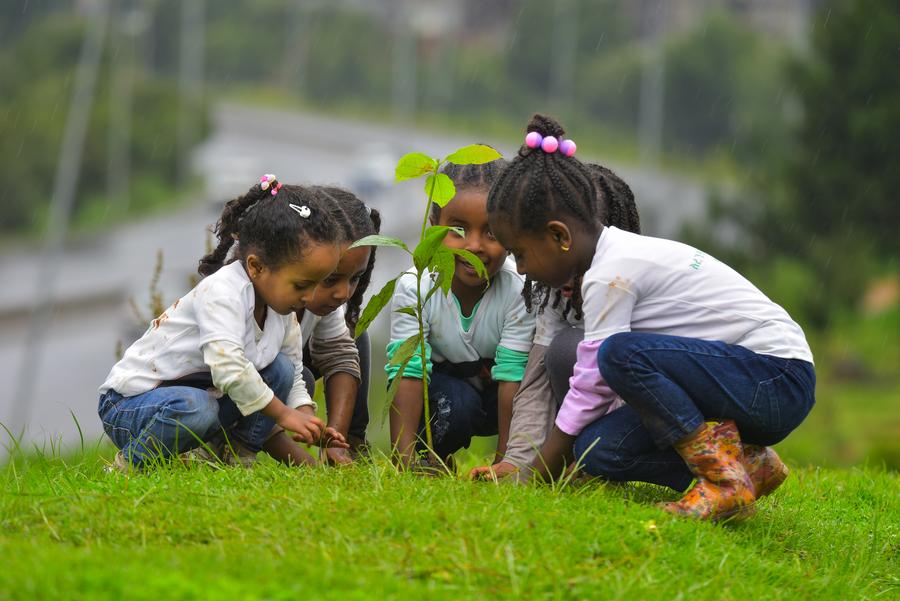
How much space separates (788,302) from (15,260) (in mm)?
23896

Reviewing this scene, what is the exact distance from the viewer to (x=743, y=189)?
83.1 feet

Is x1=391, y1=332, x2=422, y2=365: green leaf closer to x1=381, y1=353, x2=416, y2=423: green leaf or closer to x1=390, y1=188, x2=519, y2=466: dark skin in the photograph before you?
x1=381, y1=353, x2=416, y2=423: green leaf

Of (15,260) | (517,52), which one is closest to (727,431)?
(15,260)

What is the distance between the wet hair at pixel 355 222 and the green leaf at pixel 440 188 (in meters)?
0.46

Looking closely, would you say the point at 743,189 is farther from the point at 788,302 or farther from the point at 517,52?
the point at 517,52

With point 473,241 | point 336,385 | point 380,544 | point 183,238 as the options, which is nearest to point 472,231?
point 473,241

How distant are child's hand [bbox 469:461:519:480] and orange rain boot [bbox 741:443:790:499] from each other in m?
0.81

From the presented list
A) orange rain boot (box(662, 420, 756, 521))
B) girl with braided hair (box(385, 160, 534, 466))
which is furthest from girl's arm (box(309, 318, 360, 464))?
orange rain boot (box(662, 420, 756, 521))

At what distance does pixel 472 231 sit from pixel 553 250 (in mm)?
679

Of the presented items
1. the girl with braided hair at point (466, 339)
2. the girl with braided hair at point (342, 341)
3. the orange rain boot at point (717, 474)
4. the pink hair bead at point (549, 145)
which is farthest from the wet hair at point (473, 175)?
the orange rain boot at point (717, 474)

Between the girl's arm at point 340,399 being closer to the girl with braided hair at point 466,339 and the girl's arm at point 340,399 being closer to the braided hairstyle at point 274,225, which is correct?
the girl with braided hair at point 466,339

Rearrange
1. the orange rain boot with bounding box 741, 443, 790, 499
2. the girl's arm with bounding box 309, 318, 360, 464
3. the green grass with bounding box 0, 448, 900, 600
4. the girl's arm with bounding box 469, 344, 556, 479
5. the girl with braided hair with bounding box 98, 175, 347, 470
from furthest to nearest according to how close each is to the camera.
Result: 1. the girl's arm with bounding box 309, 318, 360, 464
2. the girl's arm with bounding box 469, 344, 556, 479
3. the girl with braided hair with bounding box 98, 175, 347, 470
4. the orange rain boot with bounding box 741, 443, 790, 499
5. the green grass with bounding box 0, 448, 900, 600

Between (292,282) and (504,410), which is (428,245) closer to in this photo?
(292,282)

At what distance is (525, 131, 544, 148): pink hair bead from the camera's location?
14.0 feet
